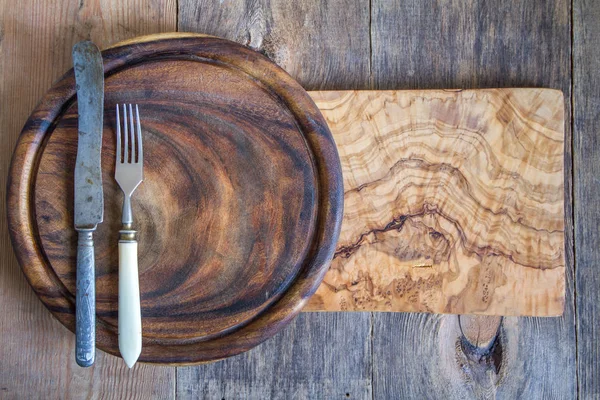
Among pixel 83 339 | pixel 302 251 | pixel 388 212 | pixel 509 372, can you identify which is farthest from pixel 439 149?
pixel 83 339

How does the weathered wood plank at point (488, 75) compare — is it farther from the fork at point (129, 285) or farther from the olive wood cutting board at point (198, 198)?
the fork at point (129, 285)

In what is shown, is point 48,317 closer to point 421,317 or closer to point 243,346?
point 243,346

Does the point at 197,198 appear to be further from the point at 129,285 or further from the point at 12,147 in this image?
the point at 12,147

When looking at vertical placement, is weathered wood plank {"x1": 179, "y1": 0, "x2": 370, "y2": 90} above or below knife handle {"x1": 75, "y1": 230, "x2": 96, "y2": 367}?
above

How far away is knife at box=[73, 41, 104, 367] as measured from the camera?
0.56 metres

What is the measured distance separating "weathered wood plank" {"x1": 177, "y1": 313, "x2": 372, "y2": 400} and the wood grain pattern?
0.05 m

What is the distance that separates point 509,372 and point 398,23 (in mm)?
559

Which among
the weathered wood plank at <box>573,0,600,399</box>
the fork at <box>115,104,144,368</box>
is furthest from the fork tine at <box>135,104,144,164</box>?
the weathered wood plank at <box>573,0,600,399</box>

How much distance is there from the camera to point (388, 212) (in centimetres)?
67

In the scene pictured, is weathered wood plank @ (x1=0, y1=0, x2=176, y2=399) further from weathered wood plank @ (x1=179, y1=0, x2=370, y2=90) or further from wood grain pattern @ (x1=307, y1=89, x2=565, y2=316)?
wood grain pattern @ (x1=307, y1=89, x2=565, y2=316)

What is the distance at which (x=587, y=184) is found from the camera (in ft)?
2.31

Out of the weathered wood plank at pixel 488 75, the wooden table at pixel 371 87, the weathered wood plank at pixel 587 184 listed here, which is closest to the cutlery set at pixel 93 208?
the wooden table at pixel 371 87

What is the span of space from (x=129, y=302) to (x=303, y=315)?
268mm

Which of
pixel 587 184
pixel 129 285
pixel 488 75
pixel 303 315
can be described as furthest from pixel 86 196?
pixel 587 184
